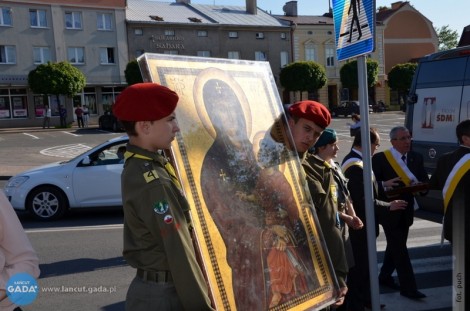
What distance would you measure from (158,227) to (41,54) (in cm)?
4144

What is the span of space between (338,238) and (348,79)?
47892mm

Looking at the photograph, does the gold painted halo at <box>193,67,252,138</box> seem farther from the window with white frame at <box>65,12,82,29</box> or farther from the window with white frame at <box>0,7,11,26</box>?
the window with white frame at <box>65,12,82,29</box>

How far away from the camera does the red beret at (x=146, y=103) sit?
1.99 m

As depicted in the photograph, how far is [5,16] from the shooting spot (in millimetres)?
37938

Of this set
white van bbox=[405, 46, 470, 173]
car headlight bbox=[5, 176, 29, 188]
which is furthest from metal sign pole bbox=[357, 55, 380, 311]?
car headlight bbox=[5, 176, 29, 188]

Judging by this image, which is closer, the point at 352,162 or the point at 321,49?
the point at 352,162

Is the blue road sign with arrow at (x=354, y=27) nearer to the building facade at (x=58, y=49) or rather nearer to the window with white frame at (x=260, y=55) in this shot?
the building facade at (x=58, y=49)

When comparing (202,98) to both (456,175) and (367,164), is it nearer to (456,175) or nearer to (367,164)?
(367,164)

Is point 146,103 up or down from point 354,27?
down

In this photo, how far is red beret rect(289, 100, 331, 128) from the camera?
2766mm

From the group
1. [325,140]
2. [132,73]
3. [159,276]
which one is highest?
[132,73]

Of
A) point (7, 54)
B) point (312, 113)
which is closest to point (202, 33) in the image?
point (7, 54)

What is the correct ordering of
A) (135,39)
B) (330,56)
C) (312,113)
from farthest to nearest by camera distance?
(330,56), (135,39), (312,113)

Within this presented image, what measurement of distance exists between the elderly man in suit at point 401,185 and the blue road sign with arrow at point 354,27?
5.99 ft
